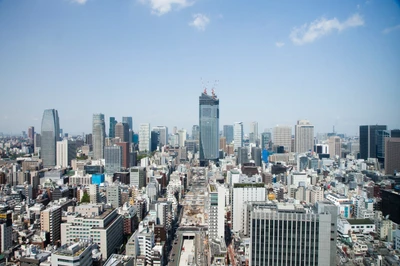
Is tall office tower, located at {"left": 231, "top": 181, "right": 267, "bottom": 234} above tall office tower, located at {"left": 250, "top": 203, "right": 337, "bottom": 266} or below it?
below

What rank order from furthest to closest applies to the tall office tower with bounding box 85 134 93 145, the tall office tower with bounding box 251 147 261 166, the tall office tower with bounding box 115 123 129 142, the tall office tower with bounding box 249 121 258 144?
the tall office tower with bounding box 249 121 258 144 < the tall office tower with bounding box 115 123 129 142 < the tall office tower with bounding box 85 134 93 145 < the tall office tower with bounding box 251 147 261 166

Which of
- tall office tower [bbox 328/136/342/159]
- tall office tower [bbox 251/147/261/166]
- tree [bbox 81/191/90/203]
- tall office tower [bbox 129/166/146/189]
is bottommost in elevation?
tree [bbox 81/191/90/203]

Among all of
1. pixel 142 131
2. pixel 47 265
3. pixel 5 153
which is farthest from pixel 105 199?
pixel 142 131

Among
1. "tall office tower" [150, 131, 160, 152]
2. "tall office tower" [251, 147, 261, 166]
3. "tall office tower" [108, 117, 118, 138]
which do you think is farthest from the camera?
"tall office tower" [150, 131, 160, 152]

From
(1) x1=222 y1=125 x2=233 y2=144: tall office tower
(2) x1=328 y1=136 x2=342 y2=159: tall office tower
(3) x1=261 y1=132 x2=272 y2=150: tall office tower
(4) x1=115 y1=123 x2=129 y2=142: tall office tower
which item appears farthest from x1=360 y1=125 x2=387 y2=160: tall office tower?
(1) x1=222 y1=125 x2=233 y2=144: tall office tower

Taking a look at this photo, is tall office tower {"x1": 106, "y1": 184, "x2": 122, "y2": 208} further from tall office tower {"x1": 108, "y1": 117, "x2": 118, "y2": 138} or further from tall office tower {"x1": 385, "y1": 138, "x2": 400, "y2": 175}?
tall office tower {"x1": 108, "y1": 117, "x2": 118, "y2": 138}

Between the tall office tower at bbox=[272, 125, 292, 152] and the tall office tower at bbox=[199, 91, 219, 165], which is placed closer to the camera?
the tall office tower at bbox=[199, 91, 219, 165]

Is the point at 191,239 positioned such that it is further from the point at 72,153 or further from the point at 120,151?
the point at 72,153
